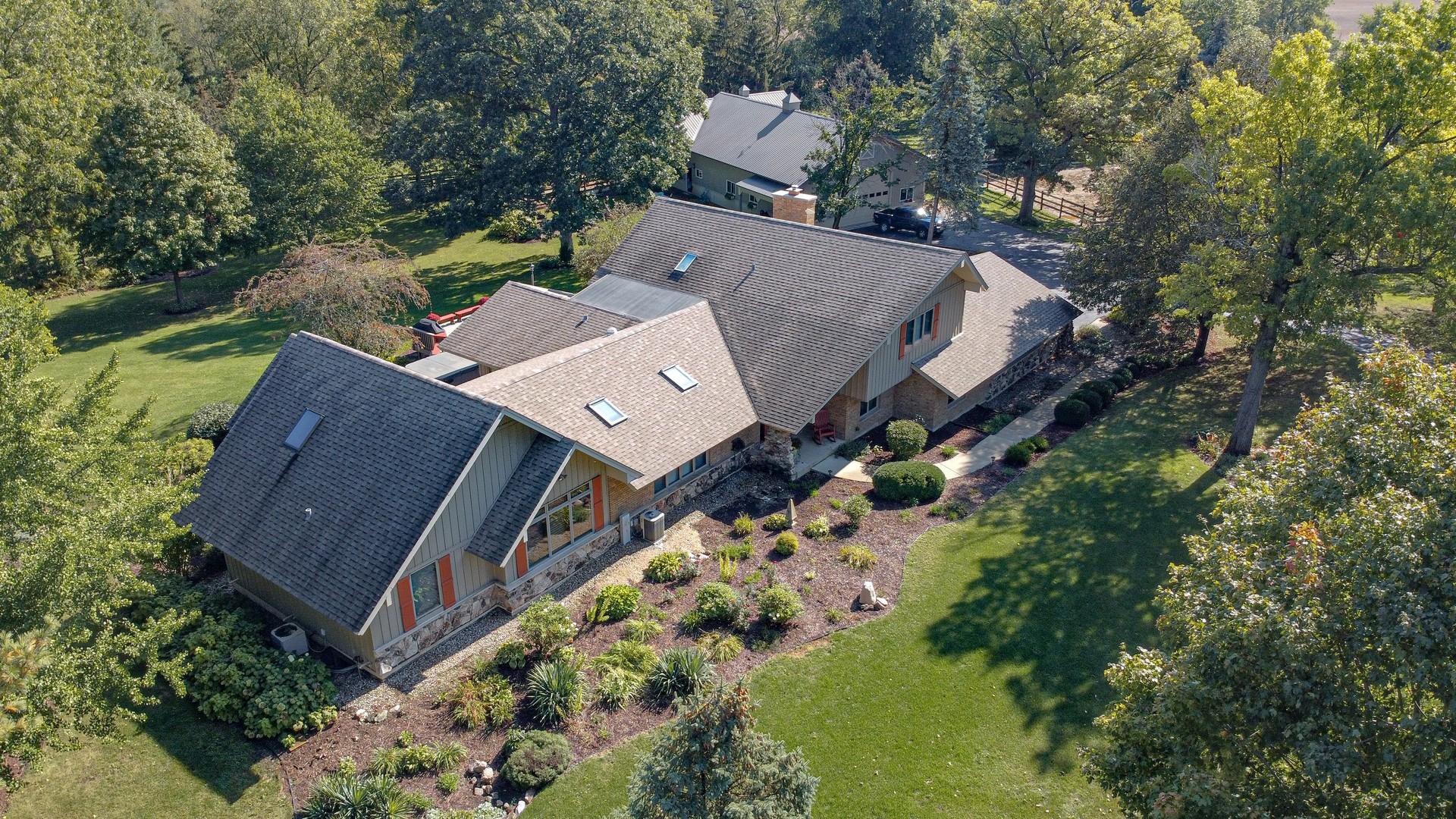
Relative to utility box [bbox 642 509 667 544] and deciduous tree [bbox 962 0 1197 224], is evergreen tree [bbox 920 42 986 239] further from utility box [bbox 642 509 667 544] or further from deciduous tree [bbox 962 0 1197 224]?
utility box [bbox 642 509 667 544]

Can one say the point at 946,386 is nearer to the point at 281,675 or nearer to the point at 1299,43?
the point at 1299,43

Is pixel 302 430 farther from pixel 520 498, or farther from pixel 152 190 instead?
pixel 152 190

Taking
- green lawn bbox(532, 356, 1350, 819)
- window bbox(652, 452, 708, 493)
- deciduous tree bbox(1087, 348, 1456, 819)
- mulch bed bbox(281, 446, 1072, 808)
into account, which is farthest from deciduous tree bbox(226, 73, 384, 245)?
deciduous tree bbox(1087, 348, 1456, 819)

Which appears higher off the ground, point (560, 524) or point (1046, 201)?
point (1046, 201)

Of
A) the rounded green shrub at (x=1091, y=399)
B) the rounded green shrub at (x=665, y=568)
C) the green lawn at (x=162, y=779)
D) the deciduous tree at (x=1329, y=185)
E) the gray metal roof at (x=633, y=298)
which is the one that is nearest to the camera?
the green lawn at (x=162, y=779)

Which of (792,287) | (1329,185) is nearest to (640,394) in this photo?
(792,287)

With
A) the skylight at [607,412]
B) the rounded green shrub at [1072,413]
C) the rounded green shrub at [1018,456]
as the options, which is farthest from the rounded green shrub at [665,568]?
the rounded green shrub at [1072,413]

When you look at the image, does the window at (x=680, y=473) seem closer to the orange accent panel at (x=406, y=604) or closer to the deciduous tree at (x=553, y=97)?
the orange accent panel at (x=406, y=604)
